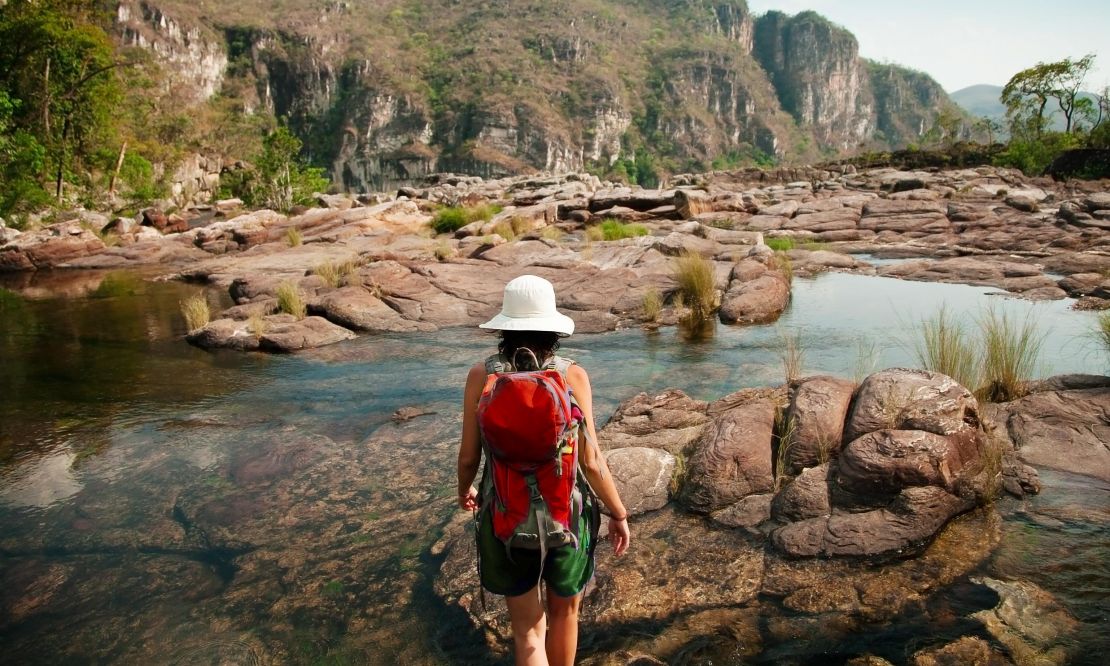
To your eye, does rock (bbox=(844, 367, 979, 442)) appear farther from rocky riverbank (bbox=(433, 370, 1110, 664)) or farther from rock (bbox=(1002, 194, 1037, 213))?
rock (bbox=(1002, 194, 1037, 213))

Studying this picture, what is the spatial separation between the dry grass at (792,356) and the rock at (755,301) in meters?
0.95

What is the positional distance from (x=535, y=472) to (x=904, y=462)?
2.75 m

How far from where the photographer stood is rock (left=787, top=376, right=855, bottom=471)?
4664 mm

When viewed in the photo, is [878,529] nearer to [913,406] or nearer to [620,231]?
[913,406]

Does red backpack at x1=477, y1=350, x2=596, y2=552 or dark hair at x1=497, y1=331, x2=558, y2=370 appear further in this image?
dark hair at x1=497, y1=331, x2=558, y2=370

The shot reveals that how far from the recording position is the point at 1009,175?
32.6 meters

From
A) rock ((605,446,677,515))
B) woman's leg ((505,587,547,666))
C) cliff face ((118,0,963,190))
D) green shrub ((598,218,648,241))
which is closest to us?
woman's leg ((505,587,547,666))

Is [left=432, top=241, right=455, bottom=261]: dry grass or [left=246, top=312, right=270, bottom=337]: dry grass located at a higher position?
[left=432, top=241, right=455, bottom=261]: dry grass

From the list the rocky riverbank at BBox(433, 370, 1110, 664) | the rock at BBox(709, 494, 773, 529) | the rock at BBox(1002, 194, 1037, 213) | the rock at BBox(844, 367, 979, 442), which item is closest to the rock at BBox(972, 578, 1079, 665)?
the rocky riverbank at BBox(433, 370, 1110, 664)

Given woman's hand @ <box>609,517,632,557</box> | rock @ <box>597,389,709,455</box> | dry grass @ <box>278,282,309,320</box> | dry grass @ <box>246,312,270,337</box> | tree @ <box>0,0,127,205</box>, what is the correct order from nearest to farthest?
woman's hand @ <box>609,517,632,557</box> < rock @ <box>597,389,709,455</box> < dry grass @ <box>246,312,270,337</box> < dry grass @ <box>278,282,309,320</box> < tree @ <box>0,0,127,205</box>

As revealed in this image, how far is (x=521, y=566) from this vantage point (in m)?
2.55

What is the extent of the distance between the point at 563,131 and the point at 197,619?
366 feet

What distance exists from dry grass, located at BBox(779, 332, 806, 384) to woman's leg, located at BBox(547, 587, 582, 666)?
386cm

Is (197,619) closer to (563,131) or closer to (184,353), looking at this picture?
(184,353)
